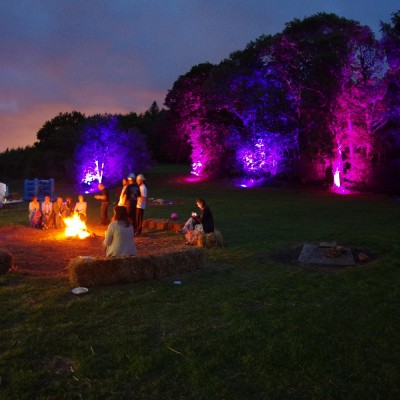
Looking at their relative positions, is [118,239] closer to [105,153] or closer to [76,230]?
[76,230]

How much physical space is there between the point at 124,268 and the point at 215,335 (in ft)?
9.24

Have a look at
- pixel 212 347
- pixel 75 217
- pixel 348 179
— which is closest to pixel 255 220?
pixel 75 217

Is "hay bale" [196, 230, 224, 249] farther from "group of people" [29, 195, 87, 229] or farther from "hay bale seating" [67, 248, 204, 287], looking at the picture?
"group of people" [29, 195, 87, 229]

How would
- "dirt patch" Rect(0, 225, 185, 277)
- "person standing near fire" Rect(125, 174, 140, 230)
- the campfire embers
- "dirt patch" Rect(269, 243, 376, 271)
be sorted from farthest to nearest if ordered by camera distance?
"person standing near fire" Rect(125, 174, 140, 230), the campfire embers, "dirt patch" Rect(0, 225, 185, 277), "dirt patch" Rect(269, 243, 376, 271)

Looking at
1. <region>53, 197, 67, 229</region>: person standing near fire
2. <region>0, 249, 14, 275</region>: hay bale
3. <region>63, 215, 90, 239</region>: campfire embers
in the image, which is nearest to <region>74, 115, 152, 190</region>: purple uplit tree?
<region>53, 197, 67, 229</region>: person standing near fire

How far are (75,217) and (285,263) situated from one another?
23.1 ft

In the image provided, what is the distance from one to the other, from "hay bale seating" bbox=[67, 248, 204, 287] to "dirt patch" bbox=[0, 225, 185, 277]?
1.30 ft

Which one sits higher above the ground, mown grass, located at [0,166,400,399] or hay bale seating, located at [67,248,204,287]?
hay bale seating, located at [67,248,204,287]

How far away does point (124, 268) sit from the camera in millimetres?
7402

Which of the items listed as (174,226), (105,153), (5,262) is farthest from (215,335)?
(105,153)

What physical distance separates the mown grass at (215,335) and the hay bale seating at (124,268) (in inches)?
9.5

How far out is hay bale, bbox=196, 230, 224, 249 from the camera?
424 inches

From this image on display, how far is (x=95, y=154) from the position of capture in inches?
1403

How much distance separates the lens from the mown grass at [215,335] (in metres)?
3.90
